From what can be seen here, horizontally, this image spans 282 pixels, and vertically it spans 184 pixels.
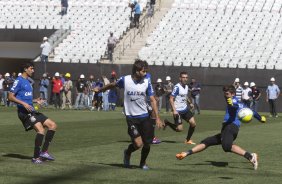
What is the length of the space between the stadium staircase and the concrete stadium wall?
140 cm

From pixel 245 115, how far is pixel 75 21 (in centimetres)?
3803

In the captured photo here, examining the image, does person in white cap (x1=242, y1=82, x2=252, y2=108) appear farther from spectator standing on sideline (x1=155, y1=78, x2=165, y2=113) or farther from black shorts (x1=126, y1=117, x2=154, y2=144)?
black shorts (x1=126, y1=117, x2=154, y2=144)

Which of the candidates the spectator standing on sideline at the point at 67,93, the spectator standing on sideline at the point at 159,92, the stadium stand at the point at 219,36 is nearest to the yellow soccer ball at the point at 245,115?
the spectator standing on sideline at the point at 159,92

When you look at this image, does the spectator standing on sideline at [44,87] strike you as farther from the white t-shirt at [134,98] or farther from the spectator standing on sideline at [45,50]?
the white t-shirt at [134,98]

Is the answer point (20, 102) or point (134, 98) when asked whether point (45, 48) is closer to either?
point (20, 102)

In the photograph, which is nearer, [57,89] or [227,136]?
[227,136]

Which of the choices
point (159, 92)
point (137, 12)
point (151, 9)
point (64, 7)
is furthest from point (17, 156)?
point (64, 7)

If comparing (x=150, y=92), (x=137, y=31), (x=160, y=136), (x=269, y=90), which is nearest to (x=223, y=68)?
(x=269, y=90)

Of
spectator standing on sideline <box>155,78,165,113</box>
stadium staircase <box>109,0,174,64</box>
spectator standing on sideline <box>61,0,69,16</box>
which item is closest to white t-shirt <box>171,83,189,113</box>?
spectator standing on sideline <box>155,78,165,113</box>

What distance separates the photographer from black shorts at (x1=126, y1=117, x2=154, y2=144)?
13023mm

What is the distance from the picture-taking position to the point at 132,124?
13.1 meters

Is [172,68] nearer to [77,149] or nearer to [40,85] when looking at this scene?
[40,85]

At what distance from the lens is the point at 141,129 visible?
13.1 metres

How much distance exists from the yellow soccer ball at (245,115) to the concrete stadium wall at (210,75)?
88.6ft
